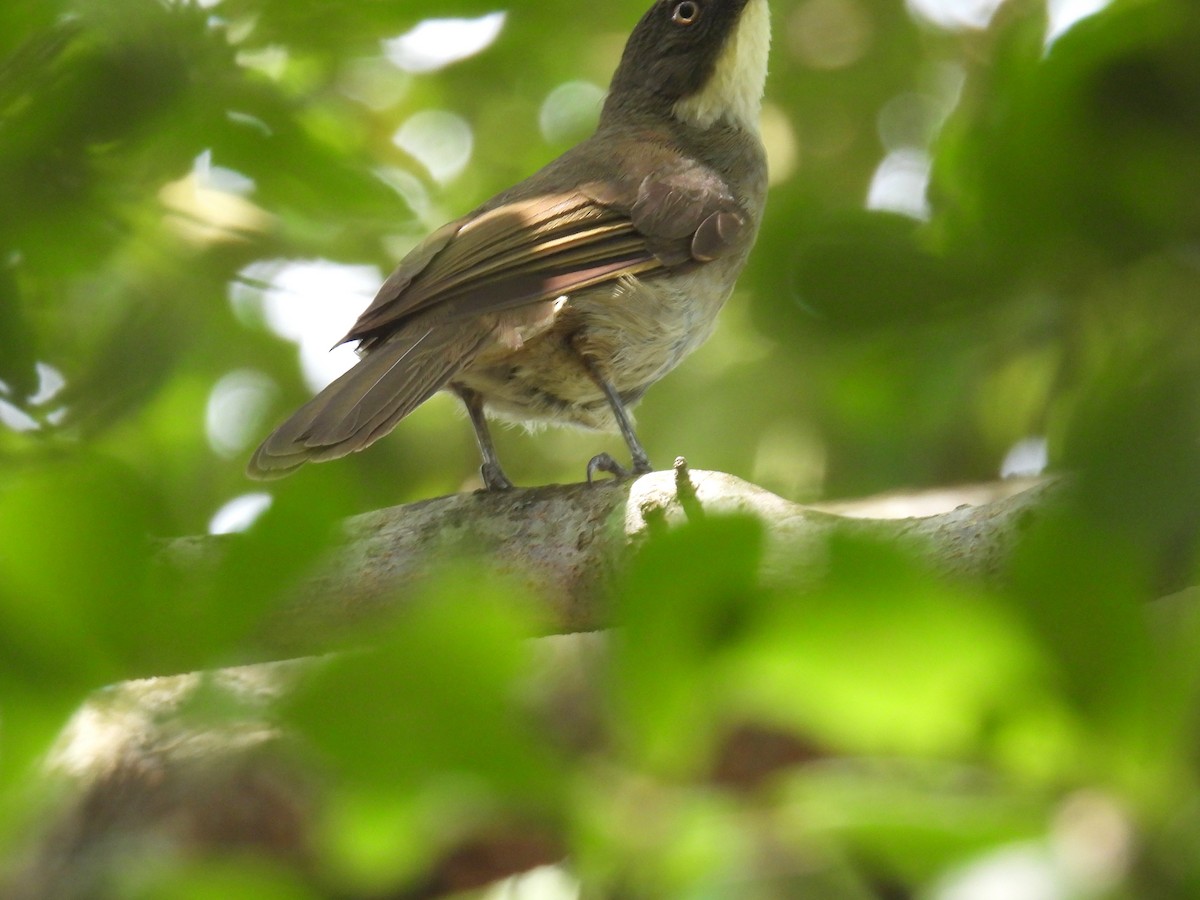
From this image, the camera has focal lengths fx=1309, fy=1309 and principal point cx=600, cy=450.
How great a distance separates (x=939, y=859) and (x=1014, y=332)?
4.47ft

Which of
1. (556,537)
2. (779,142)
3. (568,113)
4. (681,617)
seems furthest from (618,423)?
(681,617)

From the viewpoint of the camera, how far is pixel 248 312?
6.71 metres

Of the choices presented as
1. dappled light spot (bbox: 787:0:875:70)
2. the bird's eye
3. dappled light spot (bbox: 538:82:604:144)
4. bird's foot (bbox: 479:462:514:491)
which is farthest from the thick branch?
dappled light spot (bbox: 787:0:875:70)

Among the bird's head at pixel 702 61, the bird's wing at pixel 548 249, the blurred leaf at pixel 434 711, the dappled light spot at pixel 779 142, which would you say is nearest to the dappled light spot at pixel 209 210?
the bird's wing at pixel 548 249

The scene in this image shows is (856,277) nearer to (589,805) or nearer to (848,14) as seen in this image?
(589,805)

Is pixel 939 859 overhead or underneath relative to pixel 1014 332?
underneath

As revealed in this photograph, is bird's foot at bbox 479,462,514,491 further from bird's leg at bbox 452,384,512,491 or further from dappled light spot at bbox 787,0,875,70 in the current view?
dappled light spot at bbox 787,0,875,70

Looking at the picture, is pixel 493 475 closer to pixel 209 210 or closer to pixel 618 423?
pixel 618 423

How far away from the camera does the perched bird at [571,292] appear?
394cm

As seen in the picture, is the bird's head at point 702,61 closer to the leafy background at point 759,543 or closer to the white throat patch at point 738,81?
the white throat patch at point 738,81

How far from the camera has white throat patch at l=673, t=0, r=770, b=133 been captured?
5555 mm

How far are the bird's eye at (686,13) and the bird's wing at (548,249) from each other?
3.65 ft

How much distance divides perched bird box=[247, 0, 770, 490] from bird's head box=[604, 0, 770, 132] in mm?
14

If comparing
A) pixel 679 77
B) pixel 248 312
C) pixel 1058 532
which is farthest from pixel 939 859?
pixel 248 312
